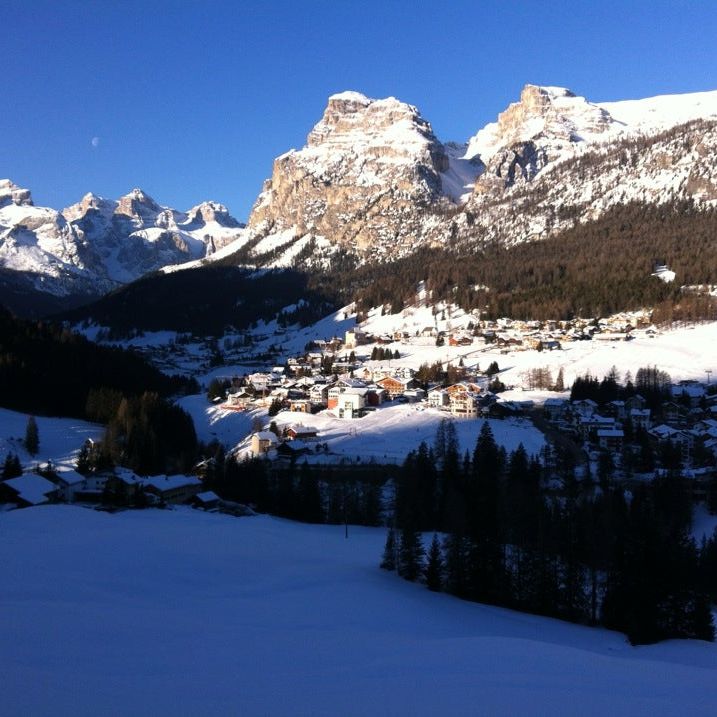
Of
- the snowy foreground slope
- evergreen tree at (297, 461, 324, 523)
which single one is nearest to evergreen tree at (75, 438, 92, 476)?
evergreen tree at (297, 461, 324, 523)

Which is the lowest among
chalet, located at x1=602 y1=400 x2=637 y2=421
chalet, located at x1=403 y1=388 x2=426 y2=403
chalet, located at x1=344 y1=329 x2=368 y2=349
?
chalet, located at x1=602 y1=400 x2=637 y2=421

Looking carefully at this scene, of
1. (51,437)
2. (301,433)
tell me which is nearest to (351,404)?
(301,433)

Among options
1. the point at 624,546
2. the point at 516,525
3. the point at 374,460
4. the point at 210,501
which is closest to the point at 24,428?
the point at 210,501

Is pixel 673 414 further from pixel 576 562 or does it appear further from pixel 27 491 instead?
pixel 27 491


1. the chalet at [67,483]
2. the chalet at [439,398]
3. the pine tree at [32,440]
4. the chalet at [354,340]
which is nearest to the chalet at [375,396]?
the chalet at [439,398]

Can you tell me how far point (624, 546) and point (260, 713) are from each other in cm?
1490

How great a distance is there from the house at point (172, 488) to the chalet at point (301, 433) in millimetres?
14044

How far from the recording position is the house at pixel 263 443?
158ft

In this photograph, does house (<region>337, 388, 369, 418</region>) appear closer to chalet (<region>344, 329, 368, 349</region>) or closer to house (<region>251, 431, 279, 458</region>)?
house (<region>251, 431, 279, 458</region>)

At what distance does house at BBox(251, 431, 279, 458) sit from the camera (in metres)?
48.2

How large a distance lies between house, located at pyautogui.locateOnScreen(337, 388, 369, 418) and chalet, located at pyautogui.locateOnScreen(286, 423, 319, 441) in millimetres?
5299

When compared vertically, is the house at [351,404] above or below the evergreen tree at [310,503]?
above

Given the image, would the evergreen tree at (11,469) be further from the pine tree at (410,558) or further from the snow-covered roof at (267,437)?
→ the pine tree at (410,558)

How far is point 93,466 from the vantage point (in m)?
40.7
